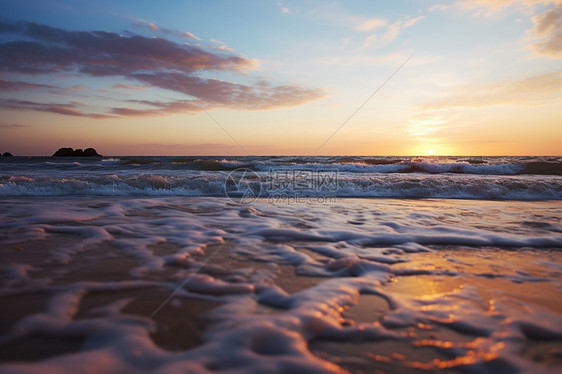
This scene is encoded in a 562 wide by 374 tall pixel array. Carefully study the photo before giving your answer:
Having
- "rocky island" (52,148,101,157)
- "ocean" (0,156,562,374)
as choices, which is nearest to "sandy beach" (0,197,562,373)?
"ocean" (0,156,562,374)

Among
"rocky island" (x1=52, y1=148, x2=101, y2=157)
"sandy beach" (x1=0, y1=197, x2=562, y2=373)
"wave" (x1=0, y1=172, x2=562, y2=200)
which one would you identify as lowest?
"sandy beach" (x1=0, y1=197, x2=562, y2=373)

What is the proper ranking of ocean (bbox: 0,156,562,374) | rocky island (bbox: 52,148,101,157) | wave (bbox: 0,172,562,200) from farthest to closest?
rocky island (bbox: 52,148,101,157) → wave (bbox: 0,172,562,200) → ocean (bbox: 0,156,562,374)

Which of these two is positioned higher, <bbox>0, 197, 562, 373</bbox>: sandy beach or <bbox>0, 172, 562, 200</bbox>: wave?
<bbox>0, 172, 562, 200</bbox>: wave

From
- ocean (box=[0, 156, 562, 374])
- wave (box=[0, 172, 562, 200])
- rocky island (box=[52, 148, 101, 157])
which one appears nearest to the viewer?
ocean (box=[0, 156, 562, 374])

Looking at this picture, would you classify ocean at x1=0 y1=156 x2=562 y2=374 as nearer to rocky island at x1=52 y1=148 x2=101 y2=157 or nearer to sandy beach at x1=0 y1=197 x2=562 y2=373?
sandy beach at x1=0 y1=197 x2=562 y2=373

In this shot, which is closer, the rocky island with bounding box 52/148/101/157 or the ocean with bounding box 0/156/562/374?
the ocean with bounding box 0/156/562/374

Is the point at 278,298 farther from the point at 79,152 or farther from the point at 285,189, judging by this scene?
the point at 79,152

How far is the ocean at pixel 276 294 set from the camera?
1483mm

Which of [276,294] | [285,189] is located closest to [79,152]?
[285,189]

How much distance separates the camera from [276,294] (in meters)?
2.13

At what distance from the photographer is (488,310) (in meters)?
1.96

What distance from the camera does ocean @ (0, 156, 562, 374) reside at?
1.48 meters

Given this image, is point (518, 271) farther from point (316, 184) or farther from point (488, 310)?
point (316, 184)

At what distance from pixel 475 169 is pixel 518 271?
58.7 feet
